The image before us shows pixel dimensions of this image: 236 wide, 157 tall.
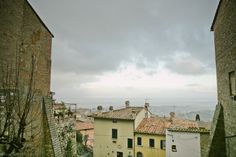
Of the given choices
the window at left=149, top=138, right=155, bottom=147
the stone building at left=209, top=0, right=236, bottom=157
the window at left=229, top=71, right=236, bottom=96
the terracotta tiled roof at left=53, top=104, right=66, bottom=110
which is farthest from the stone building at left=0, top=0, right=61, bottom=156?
the window at left=149, top=138, right=155, bottom=147

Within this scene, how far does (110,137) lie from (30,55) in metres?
16.8

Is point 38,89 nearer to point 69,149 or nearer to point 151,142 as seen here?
point 69,149

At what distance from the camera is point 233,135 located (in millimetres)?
7230

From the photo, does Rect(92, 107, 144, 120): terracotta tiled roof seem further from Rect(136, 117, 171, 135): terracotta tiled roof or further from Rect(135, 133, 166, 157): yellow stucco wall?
Rect(135, 133, 166, 157): yellow stucco wall

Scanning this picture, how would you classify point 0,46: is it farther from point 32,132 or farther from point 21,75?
point 32,132

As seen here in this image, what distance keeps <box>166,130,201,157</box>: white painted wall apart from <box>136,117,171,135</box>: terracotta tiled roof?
59.3 inches

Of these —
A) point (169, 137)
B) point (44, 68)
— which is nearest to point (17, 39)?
point (44, 68)

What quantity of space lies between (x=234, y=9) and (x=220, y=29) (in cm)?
180

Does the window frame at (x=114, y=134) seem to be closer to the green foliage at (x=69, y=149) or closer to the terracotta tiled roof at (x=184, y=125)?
the terracotta tiled roof at (x=184, y=125)

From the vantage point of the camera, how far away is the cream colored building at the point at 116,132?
2312cm

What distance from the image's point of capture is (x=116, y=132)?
2380cm

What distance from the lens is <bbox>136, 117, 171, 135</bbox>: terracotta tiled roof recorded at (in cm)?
2230

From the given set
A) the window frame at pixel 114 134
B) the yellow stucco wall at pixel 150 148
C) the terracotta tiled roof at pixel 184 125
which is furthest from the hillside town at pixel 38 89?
the terracotta tiled roof at pixel 184 125

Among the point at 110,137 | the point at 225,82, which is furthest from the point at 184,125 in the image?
the point at 225,82
